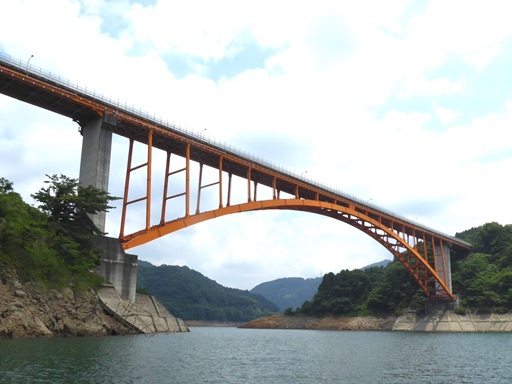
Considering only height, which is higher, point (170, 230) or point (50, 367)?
point (170, 230)

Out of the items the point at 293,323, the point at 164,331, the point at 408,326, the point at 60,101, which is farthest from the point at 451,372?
the point at 293,323

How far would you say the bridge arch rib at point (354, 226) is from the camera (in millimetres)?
43250

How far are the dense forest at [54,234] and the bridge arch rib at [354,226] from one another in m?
4.00

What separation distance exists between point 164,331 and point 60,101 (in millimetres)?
21539

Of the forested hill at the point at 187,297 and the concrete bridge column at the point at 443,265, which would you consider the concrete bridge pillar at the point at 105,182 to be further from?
the forested hill at the point at 187,297

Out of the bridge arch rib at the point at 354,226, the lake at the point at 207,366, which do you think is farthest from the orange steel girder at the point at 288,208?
the lake at the point at 207,366

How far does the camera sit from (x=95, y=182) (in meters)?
40.4

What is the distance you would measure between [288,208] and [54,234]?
29.4 metres

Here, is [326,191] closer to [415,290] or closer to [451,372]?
[415,290]

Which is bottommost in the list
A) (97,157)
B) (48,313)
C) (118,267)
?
(48,313)

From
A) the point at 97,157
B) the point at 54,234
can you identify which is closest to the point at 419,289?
the point at 97,157

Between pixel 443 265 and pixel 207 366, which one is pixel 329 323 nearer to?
pixel 443 265

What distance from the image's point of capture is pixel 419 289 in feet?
288

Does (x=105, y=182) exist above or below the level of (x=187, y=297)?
above
